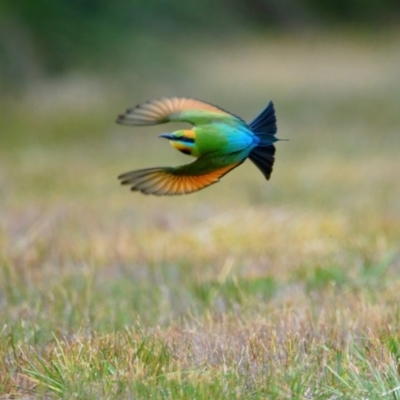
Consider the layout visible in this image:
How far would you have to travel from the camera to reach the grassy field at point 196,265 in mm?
3385

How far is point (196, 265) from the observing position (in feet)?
19.5

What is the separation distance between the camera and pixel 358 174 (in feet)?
30.1

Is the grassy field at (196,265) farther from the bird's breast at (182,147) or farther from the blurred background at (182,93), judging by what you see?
the bird's breast at (182,147)

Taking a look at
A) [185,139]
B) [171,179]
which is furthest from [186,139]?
[171,179]

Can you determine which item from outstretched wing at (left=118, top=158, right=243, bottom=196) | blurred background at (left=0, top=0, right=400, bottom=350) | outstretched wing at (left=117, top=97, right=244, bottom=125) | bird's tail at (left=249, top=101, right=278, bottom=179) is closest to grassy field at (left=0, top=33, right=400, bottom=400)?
blurred background at (left=0, top=0, right=400, bottom=350)

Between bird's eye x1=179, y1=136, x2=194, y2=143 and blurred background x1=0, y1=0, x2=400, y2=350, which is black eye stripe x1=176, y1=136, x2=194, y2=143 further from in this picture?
blurred background x1=0, y1=0, x2=400, y2=350

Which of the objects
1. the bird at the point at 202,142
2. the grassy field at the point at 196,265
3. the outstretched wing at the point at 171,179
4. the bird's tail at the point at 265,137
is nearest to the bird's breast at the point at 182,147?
the bird at the point at 202,142

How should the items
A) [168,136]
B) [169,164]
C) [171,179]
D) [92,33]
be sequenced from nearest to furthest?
[168,136]
[171,179]
[169,164]
[92,33]

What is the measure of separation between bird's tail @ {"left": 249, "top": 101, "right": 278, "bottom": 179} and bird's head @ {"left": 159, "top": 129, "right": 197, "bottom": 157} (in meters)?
0.22

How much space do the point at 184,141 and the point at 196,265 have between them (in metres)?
2.61

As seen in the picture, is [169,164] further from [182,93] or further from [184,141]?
[184,141]

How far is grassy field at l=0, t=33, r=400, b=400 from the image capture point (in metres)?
3.38

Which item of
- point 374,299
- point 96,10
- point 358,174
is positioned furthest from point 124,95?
point 374,299

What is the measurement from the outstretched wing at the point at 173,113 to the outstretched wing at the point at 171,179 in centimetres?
17
